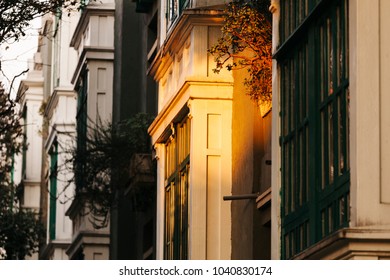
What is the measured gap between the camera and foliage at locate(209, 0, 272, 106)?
829 inches

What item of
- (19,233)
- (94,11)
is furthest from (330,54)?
(19,233)

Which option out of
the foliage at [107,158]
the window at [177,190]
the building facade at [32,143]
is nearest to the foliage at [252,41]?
the window at [177,190]

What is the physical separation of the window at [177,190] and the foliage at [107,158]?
4.88m

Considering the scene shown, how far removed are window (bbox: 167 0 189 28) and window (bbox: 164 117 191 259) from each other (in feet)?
5.88

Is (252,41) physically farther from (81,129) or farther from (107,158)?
(81,129)

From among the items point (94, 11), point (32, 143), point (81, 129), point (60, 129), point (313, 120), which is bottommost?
point (313, 120)

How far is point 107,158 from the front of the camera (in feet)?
101

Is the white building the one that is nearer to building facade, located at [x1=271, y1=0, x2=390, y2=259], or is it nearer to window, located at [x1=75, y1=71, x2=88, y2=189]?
window, located at [x1=75, y1=71, x2=88, y2=189]

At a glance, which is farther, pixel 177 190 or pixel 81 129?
pixel 81 129

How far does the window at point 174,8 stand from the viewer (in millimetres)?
23995

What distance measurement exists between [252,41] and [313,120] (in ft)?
17.8

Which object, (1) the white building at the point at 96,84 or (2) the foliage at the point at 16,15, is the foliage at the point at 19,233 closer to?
(1) the white building at the point at 96,84

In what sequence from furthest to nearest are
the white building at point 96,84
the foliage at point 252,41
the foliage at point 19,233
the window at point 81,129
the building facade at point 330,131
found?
the foliage at point 19,233 → the white building at point 96,84 → the window at point 81,129 → the foliage at point 252,41 → the building facade at point 330,131

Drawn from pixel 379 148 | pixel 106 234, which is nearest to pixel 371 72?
pixel 379 148
